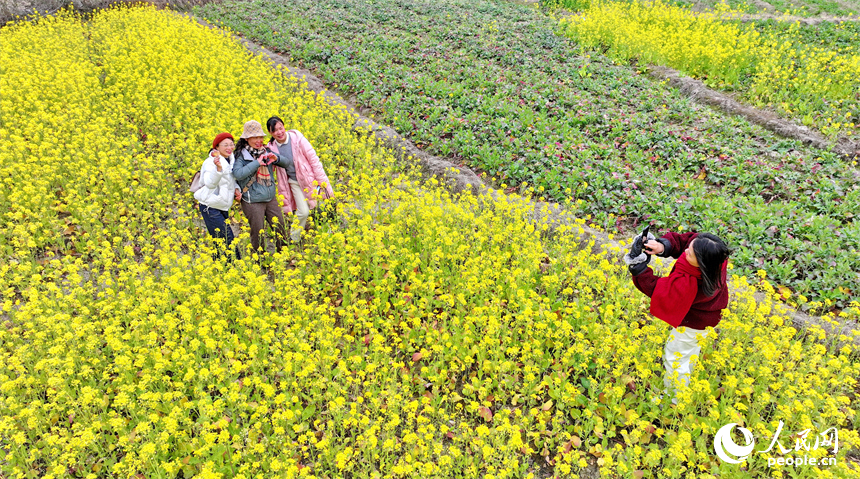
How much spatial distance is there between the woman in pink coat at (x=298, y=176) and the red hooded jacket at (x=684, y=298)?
440 cm

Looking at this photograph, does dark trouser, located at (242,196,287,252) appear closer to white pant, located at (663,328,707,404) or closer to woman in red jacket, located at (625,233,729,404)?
woman in red jacket, located at (625,233,729,404)

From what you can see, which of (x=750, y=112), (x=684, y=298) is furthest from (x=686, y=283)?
(x=750, y=112)

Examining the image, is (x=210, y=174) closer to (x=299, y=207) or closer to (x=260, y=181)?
(x=260, y=181)

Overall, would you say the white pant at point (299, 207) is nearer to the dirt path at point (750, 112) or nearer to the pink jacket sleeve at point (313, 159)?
the pink jacket sleeve at point (313, 159)

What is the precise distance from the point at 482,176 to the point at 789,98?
774cm

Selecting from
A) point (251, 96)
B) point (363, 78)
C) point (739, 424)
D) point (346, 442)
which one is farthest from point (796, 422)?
point (363, 78)

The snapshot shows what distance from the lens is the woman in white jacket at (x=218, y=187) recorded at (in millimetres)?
5395

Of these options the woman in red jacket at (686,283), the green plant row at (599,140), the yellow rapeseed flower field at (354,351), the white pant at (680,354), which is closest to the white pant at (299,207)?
the yellow rapeseed flower field at (354,351)

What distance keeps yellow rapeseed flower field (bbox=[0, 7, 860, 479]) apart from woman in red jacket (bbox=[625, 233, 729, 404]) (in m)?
0.45

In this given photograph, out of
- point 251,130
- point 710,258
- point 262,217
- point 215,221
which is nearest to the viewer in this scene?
point 710,258

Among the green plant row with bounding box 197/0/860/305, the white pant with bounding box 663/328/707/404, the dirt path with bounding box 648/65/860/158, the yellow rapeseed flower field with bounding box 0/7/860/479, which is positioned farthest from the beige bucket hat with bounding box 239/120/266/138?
the dirt path with bounding box 648/65/860/158

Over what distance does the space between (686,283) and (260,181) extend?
4.95 metres

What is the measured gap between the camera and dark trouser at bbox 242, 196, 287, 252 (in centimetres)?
591

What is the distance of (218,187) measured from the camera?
18.3ft
